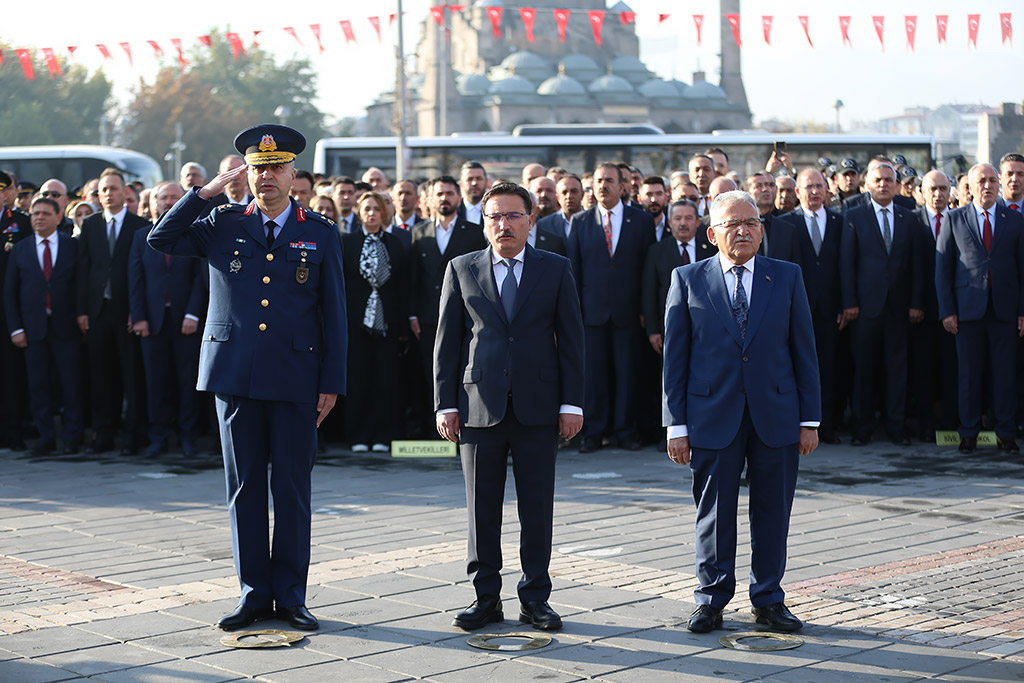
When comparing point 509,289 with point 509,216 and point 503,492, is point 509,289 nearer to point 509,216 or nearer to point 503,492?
point 509,216

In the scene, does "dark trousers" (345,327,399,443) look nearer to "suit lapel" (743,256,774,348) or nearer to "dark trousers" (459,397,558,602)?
"dark trousers" (459,397,558,602)

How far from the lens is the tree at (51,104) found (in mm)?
75750

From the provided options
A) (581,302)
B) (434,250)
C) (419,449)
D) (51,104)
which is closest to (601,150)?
(581,302)

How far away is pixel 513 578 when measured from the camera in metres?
7.19

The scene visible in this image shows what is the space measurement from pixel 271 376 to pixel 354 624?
117 cm

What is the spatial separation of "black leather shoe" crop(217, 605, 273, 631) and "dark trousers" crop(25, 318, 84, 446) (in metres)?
6.76

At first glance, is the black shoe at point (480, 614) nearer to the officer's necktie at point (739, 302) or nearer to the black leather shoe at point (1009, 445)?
the officer's necktie at point (739, 302)

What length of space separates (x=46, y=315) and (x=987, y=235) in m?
8.18

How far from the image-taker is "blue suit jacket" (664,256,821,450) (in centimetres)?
626

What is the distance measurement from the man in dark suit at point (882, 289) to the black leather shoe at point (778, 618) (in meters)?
6.48

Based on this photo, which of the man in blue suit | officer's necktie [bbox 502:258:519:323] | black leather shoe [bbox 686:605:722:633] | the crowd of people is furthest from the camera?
the crowd of people

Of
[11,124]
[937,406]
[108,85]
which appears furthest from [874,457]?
[108,85]

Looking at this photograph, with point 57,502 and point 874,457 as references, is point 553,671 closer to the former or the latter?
point 57,502

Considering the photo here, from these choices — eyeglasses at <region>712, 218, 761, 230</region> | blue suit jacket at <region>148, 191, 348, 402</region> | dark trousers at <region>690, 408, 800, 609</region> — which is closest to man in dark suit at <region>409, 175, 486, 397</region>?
blue suit jacket at <region>148, 191, 348, 402</region>
